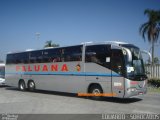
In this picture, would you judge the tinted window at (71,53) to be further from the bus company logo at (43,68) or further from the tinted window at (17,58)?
the tinted window at (17,58)

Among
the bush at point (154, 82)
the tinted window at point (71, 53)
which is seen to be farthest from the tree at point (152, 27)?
the tinted window at point (71, 53)

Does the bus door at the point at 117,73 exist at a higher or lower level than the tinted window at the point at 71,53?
lower

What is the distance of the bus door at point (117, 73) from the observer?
45.3ft

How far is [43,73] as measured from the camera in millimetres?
19672

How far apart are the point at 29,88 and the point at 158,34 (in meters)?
23.6

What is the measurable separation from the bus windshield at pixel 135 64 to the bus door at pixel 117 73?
1.39 ft

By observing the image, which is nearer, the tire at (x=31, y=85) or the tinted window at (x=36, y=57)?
the tinted window at (x=36, y=57)

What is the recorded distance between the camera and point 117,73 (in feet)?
46.2

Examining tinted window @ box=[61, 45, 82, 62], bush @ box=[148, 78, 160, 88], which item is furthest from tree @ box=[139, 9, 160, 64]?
tinted window @ box=[61, 45, 82, 62]

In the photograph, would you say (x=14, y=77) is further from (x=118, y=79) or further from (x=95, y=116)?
(x=95, y=116)

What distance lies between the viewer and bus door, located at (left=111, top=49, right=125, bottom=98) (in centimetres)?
1381

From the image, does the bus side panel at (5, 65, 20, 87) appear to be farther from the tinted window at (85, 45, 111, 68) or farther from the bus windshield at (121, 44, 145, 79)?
the bus windshield at (121, 44, 145, 79)

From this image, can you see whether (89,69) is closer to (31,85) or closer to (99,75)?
(99,75)

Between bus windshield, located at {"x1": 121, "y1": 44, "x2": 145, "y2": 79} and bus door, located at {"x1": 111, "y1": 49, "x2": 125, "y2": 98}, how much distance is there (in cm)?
42
